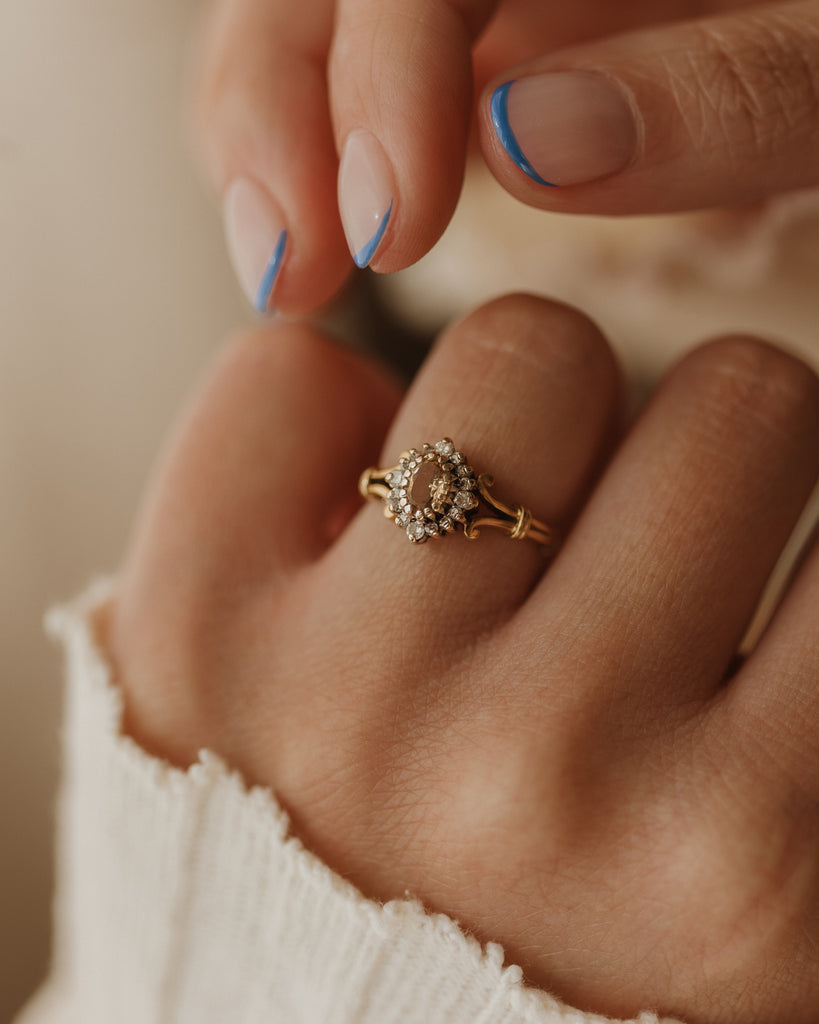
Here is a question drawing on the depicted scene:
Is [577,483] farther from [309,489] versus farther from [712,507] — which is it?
[309,489]

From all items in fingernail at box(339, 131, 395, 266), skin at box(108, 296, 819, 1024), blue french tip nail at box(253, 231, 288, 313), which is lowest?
skin at box(108, 296, 819, 1024)

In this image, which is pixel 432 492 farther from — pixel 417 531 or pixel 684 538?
pixel 684 538

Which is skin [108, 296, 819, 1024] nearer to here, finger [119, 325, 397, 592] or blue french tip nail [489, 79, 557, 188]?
finger [119, 325, 397, 592]

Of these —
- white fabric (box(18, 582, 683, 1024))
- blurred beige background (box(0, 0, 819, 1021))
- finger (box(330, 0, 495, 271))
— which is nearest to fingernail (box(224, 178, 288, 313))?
finger (box(330, 0, 495, 271))

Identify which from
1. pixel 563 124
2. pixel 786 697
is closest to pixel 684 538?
pixel 786 697

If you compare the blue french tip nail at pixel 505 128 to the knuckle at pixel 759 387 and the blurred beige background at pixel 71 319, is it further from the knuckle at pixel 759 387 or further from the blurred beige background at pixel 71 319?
the blurred beige background at pixel 71 319

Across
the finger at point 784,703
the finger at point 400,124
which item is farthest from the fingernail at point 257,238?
Result: the finger at point 784,703

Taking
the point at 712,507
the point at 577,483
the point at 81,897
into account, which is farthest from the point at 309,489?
Result: the point at 81,897
